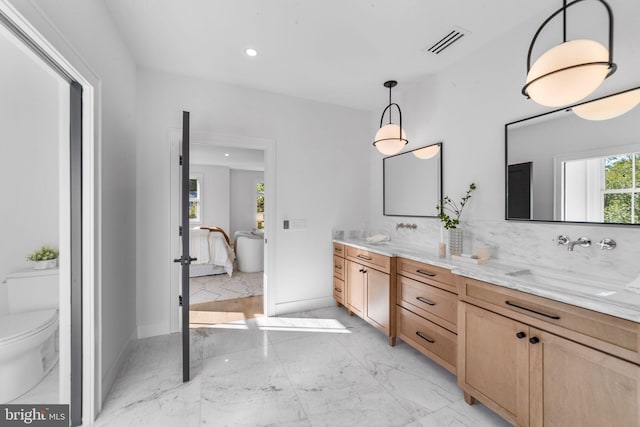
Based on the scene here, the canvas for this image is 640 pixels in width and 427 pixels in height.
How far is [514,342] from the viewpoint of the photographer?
1.51 m

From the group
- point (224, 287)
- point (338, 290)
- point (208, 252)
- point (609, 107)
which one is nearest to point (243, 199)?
point (208, 252)

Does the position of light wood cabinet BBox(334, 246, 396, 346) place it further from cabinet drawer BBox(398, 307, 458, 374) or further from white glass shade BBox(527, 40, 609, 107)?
white glass shade BBox(527, 40, 609, 107)

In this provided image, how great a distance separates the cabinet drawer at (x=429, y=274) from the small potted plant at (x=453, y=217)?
1.08 ft

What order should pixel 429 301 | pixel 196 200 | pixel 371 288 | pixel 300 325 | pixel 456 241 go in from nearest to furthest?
pixel 429 301, pixel 456 241, pixel 371 288, pixel 300 325, pixel 196 200

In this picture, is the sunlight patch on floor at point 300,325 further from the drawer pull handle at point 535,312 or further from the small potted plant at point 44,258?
the small potted plant at point 44,258

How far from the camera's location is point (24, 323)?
1774 millimetres

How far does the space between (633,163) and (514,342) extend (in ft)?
3.84

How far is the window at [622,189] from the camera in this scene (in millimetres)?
1488

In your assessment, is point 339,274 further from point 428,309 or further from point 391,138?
point 391,138

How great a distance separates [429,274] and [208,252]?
13.0ft

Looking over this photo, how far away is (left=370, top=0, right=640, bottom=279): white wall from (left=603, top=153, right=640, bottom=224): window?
0.23 ft

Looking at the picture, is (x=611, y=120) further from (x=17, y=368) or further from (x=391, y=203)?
(x=17, y=368)

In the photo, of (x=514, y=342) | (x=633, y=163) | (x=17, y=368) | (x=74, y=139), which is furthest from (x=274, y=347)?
(x=633, y=163)

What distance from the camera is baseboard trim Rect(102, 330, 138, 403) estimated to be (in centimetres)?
185
